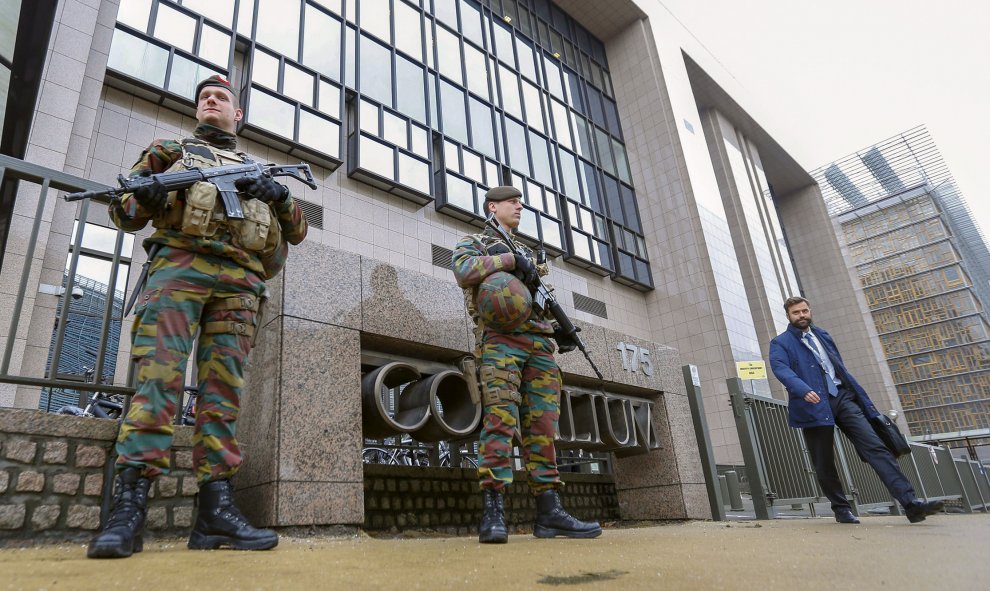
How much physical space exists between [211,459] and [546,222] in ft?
36.5

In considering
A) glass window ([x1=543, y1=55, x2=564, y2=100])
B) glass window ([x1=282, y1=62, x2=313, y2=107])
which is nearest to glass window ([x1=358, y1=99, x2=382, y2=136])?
glass window ([x1=282, y1=62, x2=313, y2=107])

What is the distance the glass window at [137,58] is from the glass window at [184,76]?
0.39 feet

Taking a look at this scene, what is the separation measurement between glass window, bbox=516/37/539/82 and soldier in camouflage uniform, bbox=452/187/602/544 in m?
12.4

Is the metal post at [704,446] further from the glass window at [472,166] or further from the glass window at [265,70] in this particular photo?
the glass window at [265,70]

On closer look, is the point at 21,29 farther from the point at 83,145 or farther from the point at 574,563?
the point at 574,563

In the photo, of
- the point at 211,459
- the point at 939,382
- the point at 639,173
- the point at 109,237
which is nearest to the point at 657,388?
the point at 211,459

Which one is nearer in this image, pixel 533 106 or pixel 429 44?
pixel 429 44

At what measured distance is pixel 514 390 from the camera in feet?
9.27

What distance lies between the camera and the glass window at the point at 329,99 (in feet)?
31.4

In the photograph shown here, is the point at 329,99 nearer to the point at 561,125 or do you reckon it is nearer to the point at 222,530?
the point at 561,125

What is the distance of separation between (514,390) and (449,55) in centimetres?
1132

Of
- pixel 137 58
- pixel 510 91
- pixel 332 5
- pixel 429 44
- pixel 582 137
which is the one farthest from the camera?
pixel 582 137

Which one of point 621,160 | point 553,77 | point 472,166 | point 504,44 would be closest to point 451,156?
point 472,166

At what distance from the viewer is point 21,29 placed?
4.72 metres
